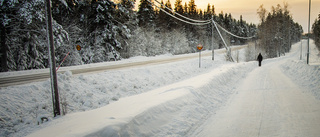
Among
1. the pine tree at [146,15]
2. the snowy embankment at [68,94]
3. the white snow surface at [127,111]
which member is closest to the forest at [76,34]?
the pine tree at [146,15]

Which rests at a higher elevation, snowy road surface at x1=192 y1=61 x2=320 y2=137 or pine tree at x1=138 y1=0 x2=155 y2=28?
pine tree at x1=138 y1=0 x2=155 y2=28

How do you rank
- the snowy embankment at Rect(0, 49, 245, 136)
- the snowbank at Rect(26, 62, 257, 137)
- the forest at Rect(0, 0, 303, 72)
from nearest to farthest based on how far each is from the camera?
the snowbank at Rect(26, 62, 257, 137) → the snowy embankment at Rect(0, 49, 245, 136) → the forest at Rect(0, 0, 303, 72)

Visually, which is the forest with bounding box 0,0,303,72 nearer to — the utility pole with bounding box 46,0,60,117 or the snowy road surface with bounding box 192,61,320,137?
the utility pole with bounding box 46,0,60,117

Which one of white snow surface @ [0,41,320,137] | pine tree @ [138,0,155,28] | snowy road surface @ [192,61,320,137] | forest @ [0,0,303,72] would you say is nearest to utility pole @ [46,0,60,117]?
white snow surface @ [0,41,320,137]

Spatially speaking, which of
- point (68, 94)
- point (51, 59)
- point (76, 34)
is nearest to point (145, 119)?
point (51, 59)

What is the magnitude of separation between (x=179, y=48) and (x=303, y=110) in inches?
1523

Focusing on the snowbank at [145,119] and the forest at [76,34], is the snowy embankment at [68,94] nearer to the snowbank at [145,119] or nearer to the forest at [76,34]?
the snowbank at [145,119]

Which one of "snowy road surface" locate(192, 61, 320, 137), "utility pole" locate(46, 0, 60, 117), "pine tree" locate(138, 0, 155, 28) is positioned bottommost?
"snowy road surface" locate(192, 61, 320, 137)

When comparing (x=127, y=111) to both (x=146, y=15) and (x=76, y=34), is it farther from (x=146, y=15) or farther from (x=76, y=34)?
(x=146, y=15)

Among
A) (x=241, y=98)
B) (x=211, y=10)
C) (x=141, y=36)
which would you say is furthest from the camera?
(x=211, y=10)

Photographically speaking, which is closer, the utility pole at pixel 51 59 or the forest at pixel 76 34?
the utility pole at pixel 51 59

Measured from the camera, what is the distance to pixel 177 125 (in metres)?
4.92

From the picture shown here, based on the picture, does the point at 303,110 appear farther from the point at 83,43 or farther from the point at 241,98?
the point at 83,43

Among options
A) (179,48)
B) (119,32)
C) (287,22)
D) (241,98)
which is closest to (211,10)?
(287,22)
